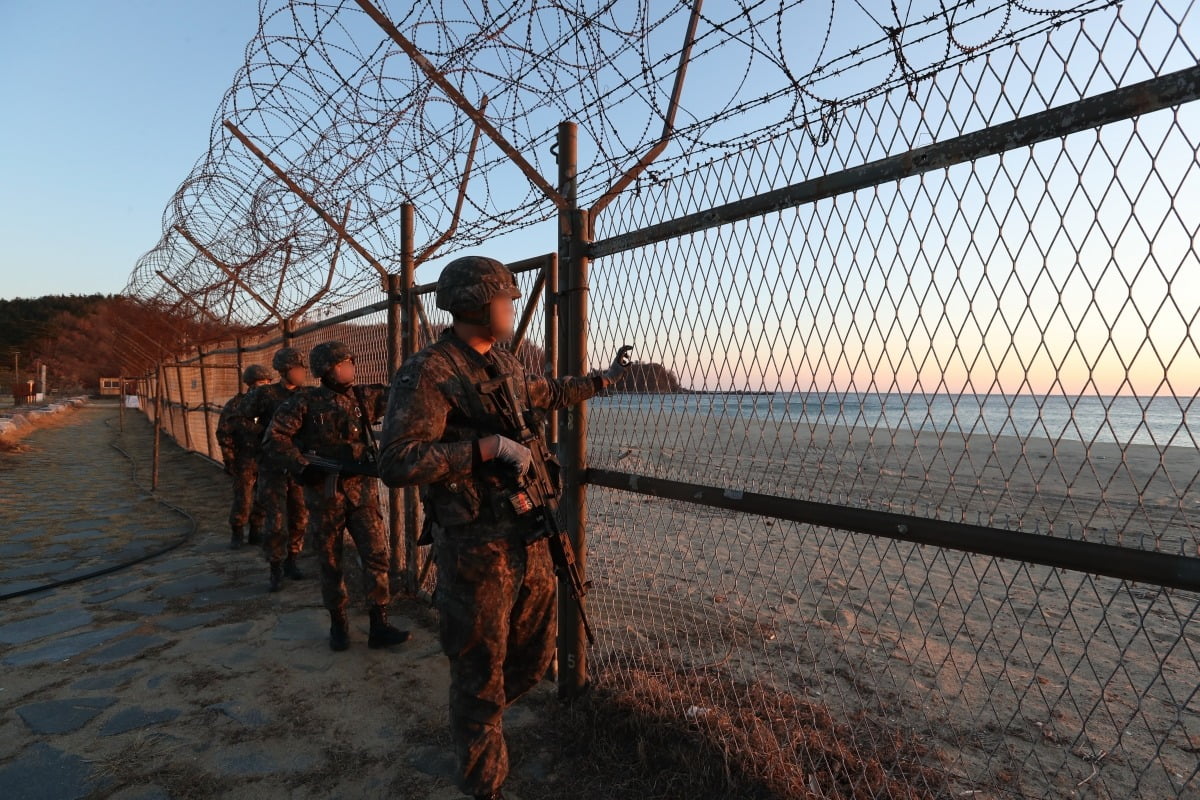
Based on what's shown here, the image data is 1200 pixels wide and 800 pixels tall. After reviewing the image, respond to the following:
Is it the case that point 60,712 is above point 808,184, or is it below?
below

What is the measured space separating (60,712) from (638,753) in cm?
278

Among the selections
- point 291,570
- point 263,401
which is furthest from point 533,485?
point 263,401

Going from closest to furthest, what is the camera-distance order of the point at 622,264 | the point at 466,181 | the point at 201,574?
1. the point at 622,264
2. the point at 466,181
3. the point at 201,574

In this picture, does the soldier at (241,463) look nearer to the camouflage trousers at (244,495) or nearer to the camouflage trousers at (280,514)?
the camouflage trousers at (244,495)

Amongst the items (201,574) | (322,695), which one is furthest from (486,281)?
(201,574)

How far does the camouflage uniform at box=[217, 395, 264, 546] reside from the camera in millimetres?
6605

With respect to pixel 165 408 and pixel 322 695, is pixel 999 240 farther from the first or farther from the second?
pixel 165 408

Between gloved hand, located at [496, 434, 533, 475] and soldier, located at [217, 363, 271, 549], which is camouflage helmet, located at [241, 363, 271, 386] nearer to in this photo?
soldier, located at [217, 363, 271, 549]

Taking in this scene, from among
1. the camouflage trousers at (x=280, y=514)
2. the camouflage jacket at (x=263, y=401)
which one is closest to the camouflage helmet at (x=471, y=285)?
the camouflage trousers at (x=280, y=514)

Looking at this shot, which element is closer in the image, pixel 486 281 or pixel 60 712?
pixel 486 281

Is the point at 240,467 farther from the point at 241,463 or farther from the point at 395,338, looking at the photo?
the point at 395,338

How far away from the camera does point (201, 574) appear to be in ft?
18.5

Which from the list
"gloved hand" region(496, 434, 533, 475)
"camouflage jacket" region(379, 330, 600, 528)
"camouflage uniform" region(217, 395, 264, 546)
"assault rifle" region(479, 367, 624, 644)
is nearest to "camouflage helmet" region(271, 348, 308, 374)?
"camouflage uniform" region(217, 395, 264, 546)

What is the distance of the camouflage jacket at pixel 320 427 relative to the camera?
4.18 metres
